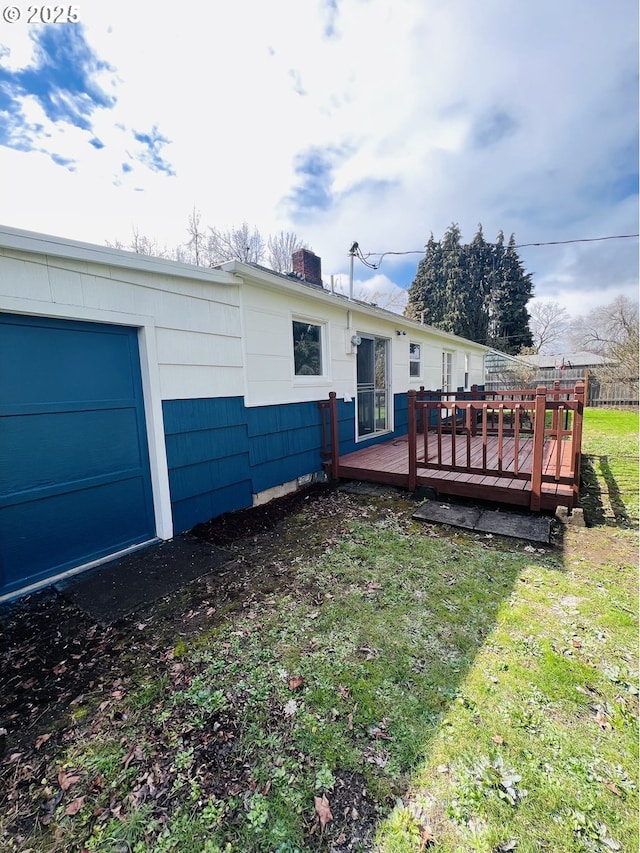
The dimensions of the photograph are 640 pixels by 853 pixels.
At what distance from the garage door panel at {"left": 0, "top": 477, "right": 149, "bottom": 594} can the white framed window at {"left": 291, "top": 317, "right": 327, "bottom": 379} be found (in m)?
2.76

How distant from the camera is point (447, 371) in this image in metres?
11.4

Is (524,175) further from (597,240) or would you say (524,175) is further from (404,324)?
(404,324)

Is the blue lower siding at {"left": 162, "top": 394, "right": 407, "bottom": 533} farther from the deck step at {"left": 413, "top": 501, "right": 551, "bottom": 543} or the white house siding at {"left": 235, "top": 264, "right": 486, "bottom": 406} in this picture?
the deck step at {"left": 413, "top": 501, "right": 551, "bottom": 543}

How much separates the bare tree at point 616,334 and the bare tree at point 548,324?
1095mm

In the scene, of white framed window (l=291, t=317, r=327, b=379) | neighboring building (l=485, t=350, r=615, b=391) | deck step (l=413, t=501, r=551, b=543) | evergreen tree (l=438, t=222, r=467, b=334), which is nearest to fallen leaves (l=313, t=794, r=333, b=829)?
deck step (l=413, t=501, r=551, b=543)

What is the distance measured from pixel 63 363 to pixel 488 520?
425 cm

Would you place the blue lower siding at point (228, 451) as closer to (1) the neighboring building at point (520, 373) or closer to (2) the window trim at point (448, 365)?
(2) the window trim at point (448, 365)

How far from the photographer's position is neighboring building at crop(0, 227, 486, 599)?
270 cm

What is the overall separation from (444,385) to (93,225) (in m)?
11.9

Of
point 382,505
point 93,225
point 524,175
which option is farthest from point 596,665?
point 93,225

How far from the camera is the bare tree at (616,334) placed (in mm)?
14898

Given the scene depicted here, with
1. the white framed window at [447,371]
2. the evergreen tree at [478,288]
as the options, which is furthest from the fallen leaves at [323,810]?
the evergreen tree at [478,288]

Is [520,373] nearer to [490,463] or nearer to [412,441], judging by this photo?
[490,463]

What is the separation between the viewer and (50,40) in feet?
10.4
